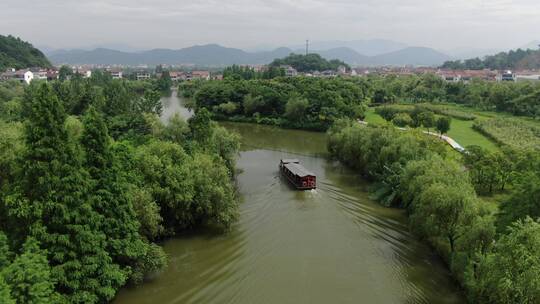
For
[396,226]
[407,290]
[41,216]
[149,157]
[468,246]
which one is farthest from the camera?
[396,226]

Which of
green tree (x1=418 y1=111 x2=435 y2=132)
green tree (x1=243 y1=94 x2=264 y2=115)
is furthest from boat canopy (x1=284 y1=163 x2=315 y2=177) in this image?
green tree (x1=243 y1=94 x2=264 y2=115)

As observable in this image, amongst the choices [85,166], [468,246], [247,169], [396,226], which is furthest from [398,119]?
[85,166]

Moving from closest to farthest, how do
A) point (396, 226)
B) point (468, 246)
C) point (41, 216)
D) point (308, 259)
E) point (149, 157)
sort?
point (41, 216), point (468, 246), point (308, 259), point (149, 157), point (396, 226)

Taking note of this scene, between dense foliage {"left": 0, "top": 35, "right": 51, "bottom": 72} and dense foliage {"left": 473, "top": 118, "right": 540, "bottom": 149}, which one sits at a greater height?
dense foliage {"left": 0, "top": 35, "right": 51, "bottom": 72}

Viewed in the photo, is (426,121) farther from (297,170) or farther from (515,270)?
(515,270)

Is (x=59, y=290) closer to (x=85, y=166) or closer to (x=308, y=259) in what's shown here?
(x=85, y=166)

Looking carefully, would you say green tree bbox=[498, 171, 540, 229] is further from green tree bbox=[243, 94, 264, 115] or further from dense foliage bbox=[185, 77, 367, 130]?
green tree bbox=[243, 94, 264, 115]

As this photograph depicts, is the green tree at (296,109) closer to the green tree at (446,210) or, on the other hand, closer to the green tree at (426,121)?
the green tree at (426,121)
